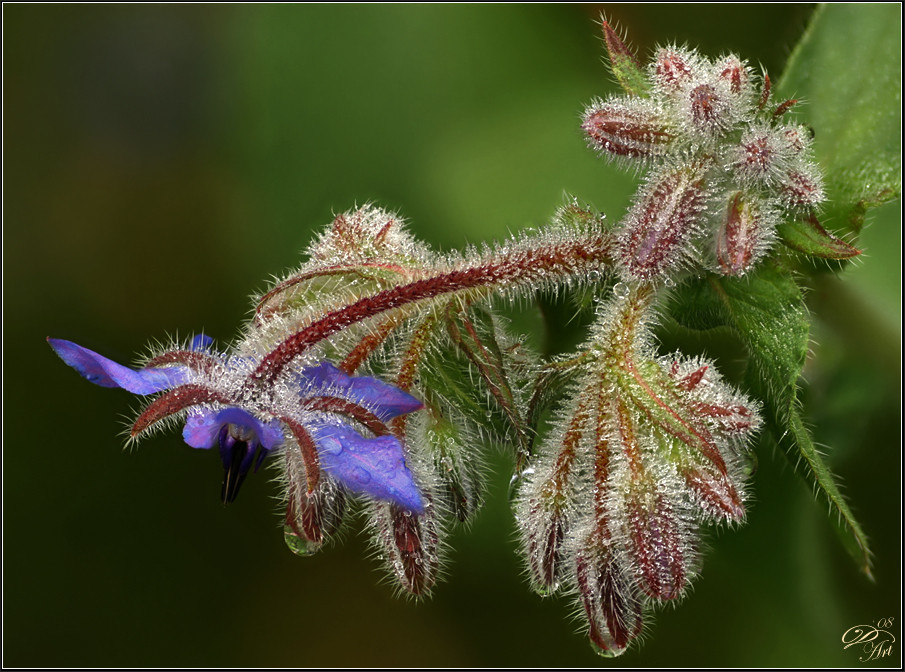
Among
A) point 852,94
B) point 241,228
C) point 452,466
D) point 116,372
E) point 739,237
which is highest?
point 241,228

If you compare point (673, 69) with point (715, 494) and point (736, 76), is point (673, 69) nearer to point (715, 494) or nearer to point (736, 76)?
→ point (736, 76)

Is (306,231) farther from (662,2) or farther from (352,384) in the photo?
(352,384)

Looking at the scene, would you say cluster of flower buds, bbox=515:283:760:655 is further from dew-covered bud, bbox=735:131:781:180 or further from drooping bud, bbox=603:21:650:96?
drooping bud, bbox=603:21:650:96

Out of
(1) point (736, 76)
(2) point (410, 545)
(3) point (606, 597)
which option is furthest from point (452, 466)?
(1) point (736, 76)

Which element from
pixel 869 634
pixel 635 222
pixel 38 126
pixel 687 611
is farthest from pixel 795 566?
pixel 38 126

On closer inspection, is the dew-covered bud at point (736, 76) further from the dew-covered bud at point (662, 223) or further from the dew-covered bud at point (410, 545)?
the dew-covered bud at point (410, 545)

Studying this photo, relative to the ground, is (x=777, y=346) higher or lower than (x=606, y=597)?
higher

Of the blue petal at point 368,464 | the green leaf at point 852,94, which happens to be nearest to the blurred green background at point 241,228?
the green leaf at point 852,94
